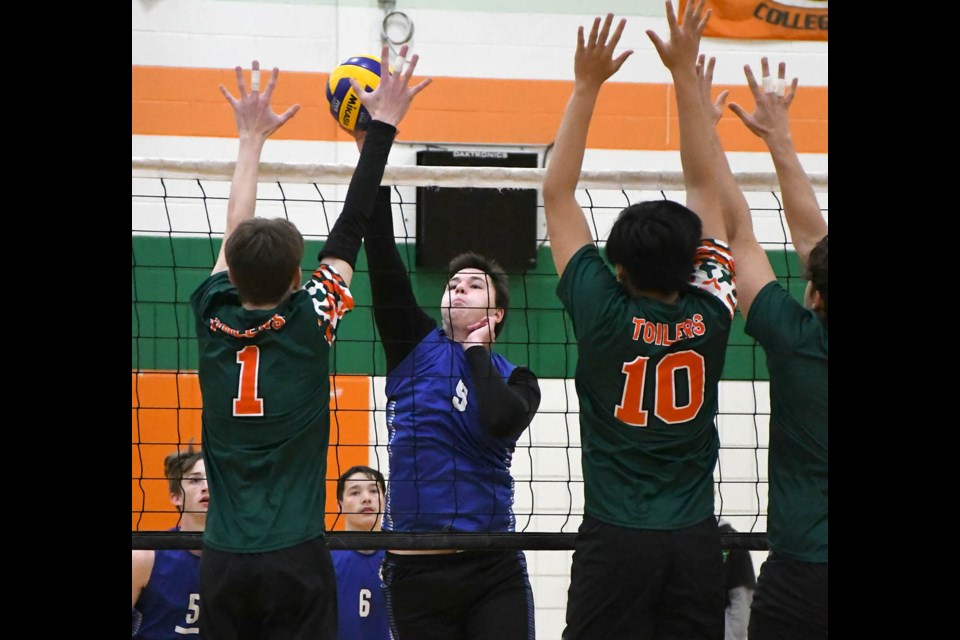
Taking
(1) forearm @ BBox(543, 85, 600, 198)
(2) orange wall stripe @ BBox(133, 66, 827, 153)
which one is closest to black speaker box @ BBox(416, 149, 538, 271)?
(2) orange wall stripe @ BBox(133, 66, 827, 153)

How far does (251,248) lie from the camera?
308 centimetres

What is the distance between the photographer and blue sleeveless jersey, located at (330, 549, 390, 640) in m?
5.12

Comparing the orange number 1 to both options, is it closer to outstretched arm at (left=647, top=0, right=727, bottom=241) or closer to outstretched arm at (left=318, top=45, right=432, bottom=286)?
outstretched arm at (left=318, top=45, right=432, bottom=286)

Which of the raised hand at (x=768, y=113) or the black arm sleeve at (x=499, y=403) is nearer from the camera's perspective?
the raised hand at (x=768, y=113)

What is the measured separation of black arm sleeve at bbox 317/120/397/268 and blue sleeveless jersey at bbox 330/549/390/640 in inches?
89.5

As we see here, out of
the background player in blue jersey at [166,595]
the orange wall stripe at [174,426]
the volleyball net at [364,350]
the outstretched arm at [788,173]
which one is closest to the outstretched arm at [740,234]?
the outstretched arm at [788,173]

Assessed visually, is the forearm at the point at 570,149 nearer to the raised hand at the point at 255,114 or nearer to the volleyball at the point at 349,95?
the raised hand at the point at 255,114

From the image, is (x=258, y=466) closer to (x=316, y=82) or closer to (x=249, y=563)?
(x=249, y=563)

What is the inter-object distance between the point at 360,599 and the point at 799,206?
2894 millimetres

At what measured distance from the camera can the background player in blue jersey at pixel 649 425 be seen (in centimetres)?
296

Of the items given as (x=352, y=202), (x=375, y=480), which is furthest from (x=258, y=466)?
(x=375, y=480)

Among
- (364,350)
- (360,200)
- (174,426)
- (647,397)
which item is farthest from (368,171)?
(174,426)

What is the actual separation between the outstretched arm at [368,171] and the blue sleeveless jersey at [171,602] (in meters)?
2.07
